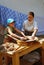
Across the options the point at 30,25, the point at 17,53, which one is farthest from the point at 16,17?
the point at 17,53

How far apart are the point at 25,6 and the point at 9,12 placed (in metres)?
0.35

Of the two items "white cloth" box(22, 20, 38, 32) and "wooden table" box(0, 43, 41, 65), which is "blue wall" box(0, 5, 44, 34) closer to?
"white cloth" box(22, 20, 38, 32)

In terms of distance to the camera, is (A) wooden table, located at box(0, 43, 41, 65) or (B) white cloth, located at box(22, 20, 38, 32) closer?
(A) wooden table, located at box(0, 43, 41, 65)

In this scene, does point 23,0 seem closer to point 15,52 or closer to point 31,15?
point 31,15

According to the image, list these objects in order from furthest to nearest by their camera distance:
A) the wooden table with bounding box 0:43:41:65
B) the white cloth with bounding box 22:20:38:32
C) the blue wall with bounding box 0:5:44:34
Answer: the blue wall with bounding box 0:5:44:34 < the white cloth with bounding box 22:20:38:32 < the wooden table with bounding box 0:43:41:65

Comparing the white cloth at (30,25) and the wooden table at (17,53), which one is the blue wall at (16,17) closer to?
the white cloth at (30,25)

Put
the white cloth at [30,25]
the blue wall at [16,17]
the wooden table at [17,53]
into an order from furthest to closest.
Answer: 1. the blue wall at [16,17]
2. the white cloth at [30,25]
3. the wooden table at [17,53]

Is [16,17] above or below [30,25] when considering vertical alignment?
above

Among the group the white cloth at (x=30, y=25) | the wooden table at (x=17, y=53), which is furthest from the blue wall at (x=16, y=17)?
the wooden table at (x=17, y=53)

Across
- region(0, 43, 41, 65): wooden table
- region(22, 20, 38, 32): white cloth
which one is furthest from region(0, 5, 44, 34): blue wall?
region(0, 43, 41, 65): wooden table

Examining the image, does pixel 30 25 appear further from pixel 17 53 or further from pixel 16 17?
pixel 17 53

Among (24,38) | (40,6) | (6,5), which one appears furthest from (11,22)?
(40,6)

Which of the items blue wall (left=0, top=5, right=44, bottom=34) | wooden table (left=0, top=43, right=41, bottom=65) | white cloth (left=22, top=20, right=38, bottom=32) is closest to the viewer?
wooden table (left=0, top=43, right=41, bottom=65)

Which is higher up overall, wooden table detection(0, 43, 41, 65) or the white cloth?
the white cloth
